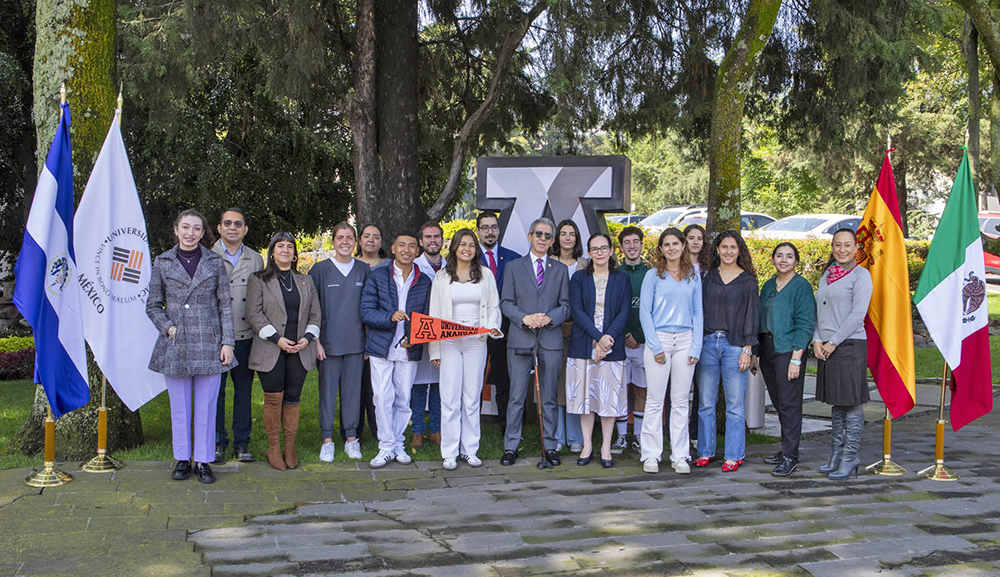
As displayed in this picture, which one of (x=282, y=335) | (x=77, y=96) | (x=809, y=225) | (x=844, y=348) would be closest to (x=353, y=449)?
(x=282, y=335)

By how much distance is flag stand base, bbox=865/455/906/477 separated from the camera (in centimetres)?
629

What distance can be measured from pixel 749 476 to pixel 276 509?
331 centimetres

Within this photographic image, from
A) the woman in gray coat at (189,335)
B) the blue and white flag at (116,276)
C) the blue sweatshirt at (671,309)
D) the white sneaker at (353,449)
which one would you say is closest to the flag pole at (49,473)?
the blue and white flag at (116,276)

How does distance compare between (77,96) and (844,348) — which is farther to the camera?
(77,96)

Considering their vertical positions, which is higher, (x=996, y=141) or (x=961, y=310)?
(x=996, y=141)

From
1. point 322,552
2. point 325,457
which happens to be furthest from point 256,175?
point 322,552

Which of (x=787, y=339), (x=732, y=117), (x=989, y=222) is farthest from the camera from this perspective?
(x=989, y=222)

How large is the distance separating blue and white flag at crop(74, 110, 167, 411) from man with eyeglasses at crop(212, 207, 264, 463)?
0.55 m

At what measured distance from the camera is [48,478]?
18.3 feet

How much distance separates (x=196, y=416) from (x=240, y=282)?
1.05 m

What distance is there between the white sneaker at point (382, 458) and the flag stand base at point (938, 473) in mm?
3898

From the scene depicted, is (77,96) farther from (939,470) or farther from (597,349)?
(939,470)

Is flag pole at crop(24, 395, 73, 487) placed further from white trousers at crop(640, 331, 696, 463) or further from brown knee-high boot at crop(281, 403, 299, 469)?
white trousers at crop(640, 331, 696, 463)

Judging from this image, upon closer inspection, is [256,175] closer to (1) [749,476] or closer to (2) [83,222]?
(2) [83,222]
